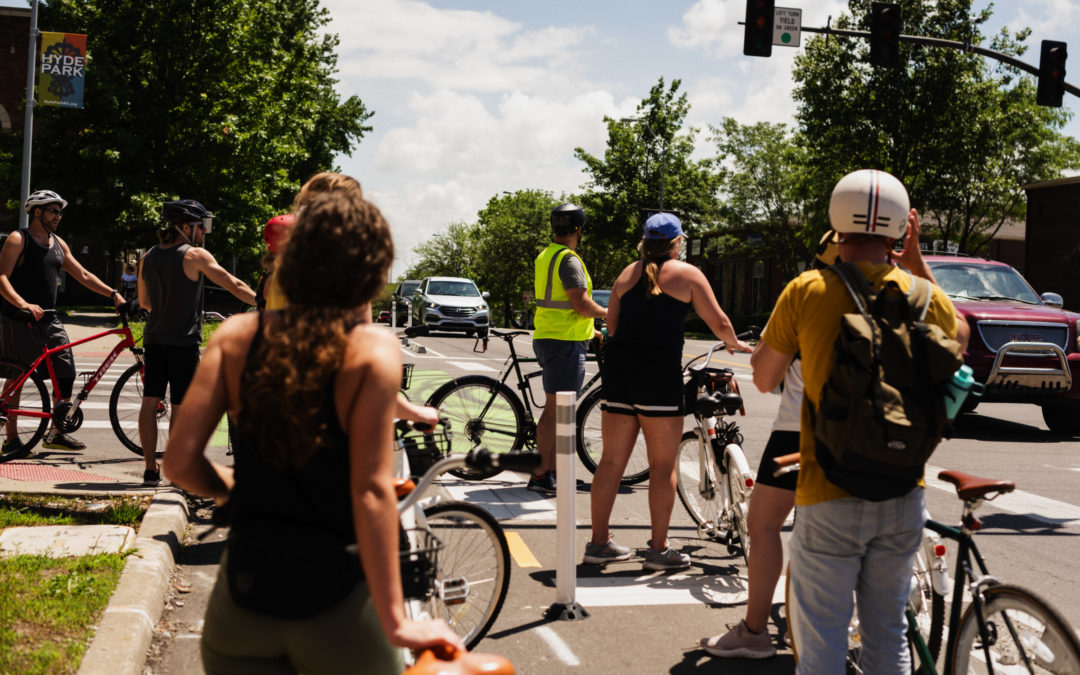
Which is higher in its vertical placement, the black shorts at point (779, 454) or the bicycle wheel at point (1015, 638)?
the black shorts at point (779, 454)

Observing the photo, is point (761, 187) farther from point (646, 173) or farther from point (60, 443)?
point (60, 443)

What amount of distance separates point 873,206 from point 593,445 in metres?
5.50

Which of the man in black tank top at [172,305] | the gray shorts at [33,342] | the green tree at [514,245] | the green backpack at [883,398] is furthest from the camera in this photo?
the green tree at [514,245]

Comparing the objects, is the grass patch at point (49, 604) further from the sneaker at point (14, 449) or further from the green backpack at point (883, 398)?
the green backpack at point (883, 398)

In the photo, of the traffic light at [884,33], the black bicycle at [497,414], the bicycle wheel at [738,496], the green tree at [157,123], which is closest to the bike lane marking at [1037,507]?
the bicycle wheel at [738,496]

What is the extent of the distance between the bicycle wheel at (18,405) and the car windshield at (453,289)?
22519mm

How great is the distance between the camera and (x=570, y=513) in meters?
4.66

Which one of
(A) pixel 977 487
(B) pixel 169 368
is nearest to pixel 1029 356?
(A) pixel 977 487

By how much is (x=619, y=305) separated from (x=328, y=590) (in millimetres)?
3737

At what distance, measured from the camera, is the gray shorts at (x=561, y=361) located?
7332mm

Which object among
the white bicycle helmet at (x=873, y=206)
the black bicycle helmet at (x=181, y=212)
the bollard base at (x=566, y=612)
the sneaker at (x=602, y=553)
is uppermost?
the black bicycle helmet at (x=181, y=212)

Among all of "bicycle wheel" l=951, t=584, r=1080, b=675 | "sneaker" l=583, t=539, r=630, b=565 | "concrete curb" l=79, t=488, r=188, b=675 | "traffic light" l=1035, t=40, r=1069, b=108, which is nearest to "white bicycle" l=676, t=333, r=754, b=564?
"sneaker" l=583, t=539, r=630, b=565

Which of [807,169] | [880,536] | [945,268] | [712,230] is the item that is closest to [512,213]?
[712,230]

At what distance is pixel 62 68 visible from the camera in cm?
2136
